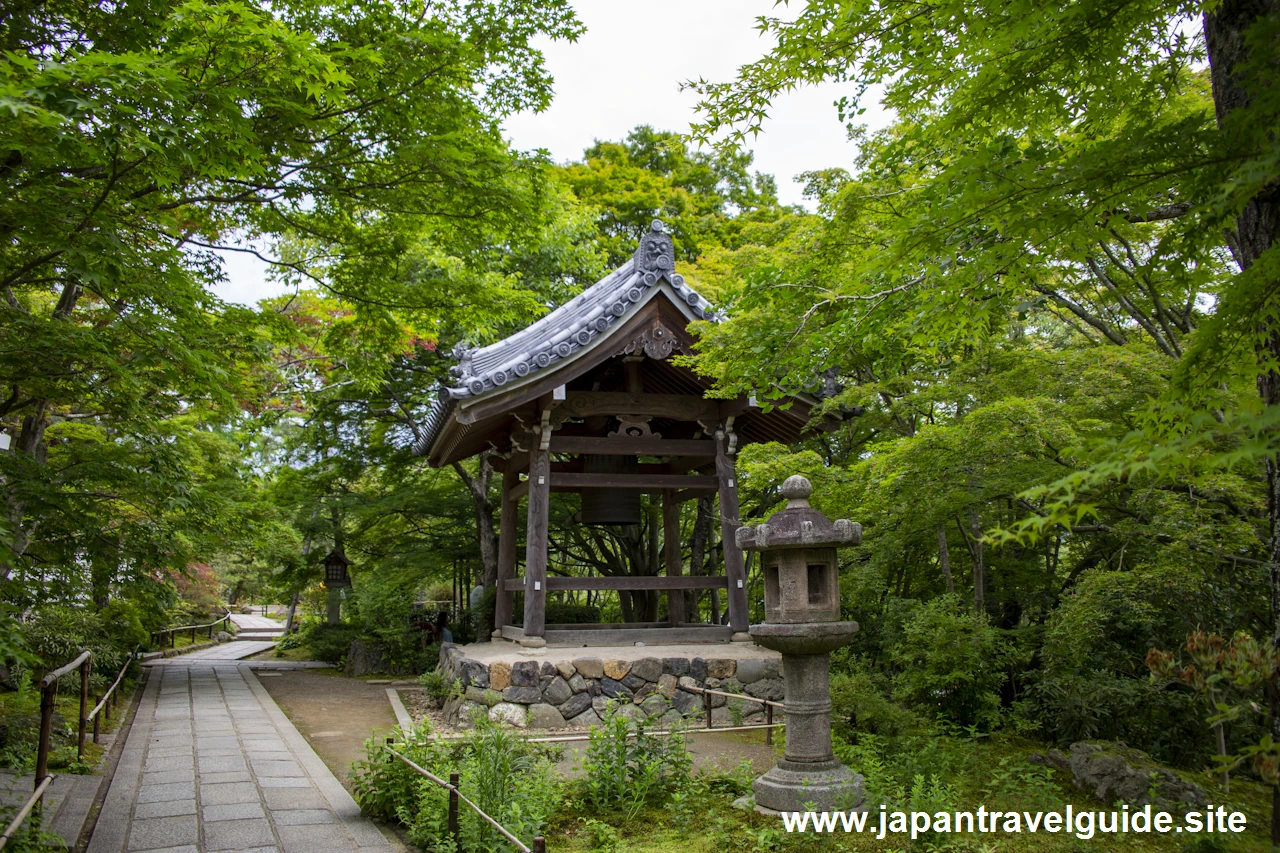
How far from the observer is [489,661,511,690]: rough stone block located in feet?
27.8

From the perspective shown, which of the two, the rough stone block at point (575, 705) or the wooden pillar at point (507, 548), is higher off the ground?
the wooden pillar at point (507, 548)

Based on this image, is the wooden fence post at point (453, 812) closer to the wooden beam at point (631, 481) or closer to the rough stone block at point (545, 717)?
the rough stone block at point (545, 717)

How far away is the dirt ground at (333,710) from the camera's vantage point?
7.79 metres

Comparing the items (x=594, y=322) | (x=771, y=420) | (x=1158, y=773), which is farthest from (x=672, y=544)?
(x=1158, y=773)

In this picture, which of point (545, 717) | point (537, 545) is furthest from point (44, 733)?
point (537, 545)

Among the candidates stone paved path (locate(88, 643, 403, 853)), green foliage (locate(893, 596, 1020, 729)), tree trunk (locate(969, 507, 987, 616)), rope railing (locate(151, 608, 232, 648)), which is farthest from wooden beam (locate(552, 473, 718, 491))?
rope railing (locate(151, 608, 232, 648))

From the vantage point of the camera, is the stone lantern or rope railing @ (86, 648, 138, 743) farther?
rope railing @ (86, 648, 138, 743)

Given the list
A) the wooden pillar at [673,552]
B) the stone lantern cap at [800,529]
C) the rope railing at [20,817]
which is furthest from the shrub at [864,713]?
the rope railing at [20,817]

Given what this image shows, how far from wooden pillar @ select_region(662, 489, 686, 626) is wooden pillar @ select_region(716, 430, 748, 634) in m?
1.36

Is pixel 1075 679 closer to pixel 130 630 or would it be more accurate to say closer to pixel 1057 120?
pixel 1057 120

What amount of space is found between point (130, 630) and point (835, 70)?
45.4 feet

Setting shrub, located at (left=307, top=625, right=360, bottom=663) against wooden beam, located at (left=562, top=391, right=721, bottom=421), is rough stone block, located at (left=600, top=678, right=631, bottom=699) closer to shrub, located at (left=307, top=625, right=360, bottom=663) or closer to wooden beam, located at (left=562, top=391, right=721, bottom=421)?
wooden beam, located at (left=562, top=391, right=721, bottom=421)

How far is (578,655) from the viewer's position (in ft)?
29.2

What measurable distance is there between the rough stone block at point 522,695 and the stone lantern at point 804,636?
379 cm
